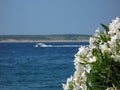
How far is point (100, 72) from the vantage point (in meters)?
4.90

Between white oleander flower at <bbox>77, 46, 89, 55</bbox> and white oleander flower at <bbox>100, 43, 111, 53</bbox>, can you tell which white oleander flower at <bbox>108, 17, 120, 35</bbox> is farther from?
white oleander flower at <bbox>77, 46, 89, 55</bbox>

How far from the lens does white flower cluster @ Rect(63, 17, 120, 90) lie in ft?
16.1

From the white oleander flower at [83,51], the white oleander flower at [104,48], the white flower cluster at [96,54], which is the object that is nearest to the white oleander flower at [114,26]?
the white flower cluster at [96,54]

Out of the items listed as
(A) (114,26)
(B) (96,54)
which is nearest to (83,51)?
(B) (96,54)

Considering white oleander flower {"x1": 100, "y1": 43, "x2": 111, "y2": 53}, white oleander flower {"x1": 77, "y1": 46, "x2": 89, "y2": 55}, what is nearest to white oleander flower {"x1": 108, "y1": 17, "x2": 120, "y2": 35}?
white oleander flower {"x1": 100, "y1": 43, "x2": 111, "y2": 53}

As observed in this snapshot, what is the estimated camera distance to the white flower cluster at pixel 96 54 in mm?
4922

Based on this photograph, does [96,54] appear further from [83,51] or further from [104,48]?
[83,51]

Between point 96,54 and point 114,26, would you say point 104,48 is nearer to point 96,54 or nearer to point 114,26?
point 96,54

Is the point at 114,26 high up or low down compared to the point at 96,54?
up

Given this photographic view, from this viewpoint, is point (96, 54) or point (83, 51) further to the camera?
point (83, 51)

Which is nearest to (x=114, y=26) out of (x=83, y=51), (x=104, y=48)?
(x=104, y=48)

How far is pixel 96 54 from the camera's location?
5020mm

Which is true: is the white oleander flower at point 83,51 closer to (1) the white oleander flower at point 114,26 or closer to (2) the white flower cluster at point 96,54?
(2) the white flower cluster at point 96,54

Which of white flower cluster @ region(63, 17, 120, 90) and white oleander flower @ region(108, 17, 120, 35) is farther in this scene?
white oleander flower @ region(108, 17, 120, 35)
